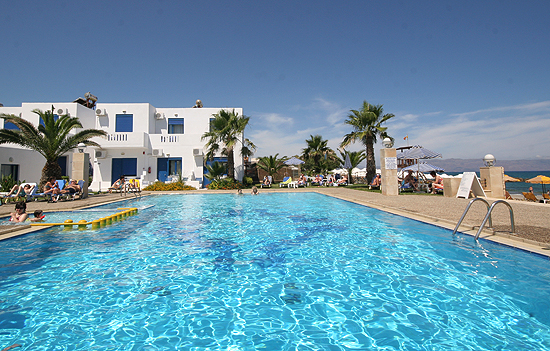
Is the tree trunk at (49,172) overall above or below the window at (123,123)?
below

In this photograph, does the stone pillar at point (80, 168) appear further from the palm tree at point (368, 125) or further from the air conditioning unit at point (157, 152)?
the palm tree at point (368, 125)

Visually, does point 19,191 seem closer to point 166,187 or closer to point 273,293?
point 166,187

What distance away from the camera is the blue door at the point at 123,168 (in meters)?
23.8

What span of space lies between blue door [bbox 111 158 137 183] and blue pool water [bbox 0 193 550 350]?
18447mm

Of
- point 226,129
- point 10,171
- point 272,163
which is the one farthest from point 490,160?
point 10,171

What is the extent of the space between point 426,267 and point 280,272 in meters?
2.47

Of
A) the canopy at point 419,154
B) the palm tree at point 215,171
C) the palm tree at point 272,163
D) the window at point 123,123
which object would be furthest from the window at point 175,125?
the canopy at point 419,154

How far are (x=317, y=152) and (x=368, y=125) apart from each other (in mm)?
10370

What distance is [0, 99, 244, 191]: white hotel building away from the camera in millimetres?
23141

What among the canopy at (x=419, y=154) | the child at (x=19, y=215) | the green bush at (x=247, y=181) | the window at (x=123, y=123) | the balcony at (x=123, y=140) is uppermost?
the window at (x=123, y=123)

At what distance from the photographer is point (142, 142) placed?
906 inches

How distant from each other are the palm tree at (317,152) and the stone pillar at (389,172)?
1530cm

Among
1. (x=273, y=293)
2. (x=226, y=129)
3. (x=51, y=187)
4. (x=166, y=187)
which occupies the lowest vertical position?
(x=273, y=293)

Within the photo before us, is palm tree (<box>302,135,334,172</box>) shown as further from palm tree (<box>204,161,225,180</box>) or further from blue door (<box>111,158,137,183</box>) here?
blue door (<box>111,158,137,183</box>)
